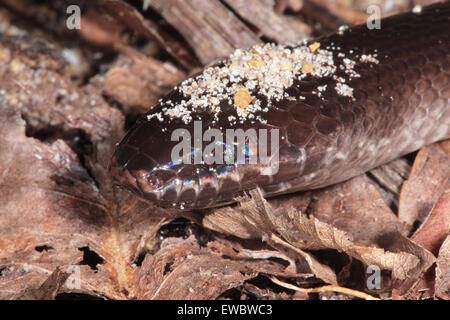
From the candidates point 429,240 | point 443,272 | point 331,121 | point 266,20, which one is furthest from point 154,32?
point 443,272

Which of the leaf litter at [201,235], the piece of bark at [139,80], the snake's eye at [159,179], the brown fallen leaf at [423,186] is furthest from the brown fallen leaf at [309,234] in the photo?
the piece of bark at [139,80]

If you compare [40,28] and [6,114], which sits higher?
[40,28]

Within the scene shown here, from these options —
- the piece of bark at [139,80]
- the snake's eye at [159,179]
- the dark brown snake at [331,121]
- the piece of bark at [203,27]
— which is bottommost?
the snake's eye at [159,179]

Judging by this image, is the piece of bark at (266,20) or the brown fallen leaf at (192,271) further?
the piece of bark at (266,20)

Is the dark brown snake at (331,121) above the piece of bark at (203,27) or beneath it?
beneath

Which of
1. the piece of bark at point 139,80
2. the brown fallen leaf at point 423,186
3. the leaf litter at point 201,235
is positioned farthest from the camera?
the piece of bark at point 139,80

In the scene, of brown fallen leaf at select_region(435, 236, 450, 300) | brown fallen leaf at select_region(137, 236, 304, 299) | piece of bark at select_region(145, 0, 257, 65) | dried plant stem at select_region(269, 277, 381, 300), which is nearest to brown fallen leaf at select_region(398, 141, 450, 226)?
brown fallen leaf at select_region(435, 236, 450, 300)

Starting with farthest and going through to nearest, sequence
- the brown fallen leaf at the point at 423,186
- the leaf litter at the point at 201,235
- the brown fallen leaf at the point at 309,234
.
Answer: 1. the brown fallen leaf at the point at 423,186
2. the leaf litter at the point at 201,235
3. the brown fallen leaf at the point at 309,234

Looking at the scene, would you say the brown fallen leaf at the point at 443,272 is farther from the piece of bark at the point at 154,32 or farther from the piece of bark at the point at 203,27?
the piece of bark at the point at 154,32
